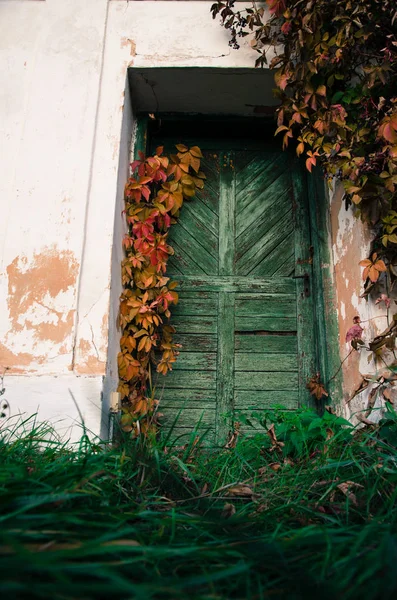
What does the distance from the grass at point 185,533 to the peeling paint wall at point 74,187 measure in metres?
0.79

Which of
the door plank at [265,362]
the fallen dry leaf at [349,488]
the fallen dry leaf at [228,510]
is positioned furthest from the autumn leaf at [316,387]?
the fallen dry leaf at [228,510]

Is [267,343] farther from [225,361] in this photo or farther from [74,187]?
[74,187]

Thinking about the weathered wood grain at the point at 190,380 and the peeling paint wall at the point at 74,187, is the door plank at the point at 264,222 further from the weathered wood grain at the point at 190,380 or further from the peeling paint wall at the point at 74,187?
the weathered wood grain at the point at 190,380

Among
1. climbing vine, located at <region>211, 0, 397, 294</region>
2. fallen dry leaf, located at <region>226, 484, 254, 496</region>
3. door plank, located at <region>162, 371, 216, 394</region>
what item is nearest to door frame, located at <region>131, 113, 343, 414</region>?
climbing vine, located at <region>211, 0, 397, 294</region>

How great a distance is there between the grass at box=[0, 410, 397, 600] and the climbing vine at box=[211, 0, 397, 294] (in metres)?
1.37

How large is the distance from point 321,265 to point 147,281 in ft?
3.97

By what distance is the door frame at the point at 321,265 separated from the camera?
3330 mm

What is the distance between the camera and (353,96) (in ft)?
9.82

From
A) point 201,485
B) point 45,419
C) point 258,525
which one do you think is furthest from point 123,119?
point 258,525

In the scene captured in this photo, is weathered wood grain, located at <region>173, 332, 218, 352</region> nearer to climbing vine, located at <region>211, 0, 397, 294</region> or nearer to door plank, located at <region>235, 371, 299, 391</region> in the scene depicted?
door plank, located at <region>235, 371, 299, 391</region>

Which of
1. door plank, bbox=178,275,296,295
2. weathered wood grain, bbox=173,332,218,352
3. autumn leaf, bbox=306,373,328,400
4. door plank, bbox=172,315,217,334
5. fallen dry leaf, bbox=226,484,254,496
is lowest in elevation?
fallen dry leaf, bbox=226,484,254,496

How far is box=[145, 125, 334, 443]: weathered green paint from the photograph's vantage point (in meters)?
3.43

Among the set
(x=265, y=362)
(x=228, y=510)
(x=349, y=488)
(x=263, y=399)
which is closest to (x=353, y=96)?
(x=265, y=362)

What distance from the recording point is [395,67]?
283 cm
